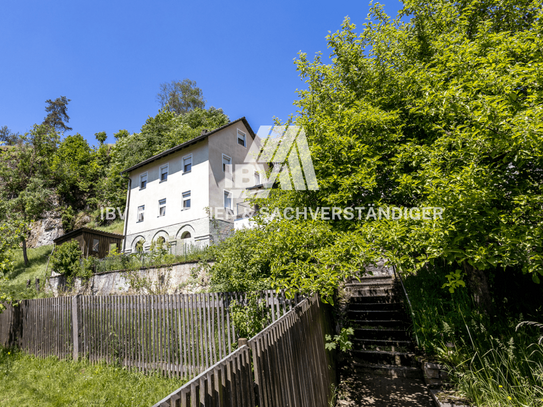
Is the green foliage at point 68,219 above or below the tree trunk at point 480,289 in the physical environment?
above

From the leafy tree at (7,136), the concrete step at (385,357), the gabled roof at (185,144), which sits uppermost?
the leafy tree at (7,136)

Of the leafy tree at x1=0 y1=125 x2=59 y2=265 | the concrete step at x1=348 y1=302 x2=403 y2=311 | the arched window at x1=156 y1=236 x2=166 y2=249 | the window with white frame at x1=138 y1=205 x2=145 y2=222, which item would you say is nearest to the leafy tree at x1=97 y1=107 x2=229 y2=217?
the leafy tree at x1=0 y1=125 x2=59 y2=265

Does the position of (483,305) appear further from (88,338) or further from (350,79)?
(88,338)

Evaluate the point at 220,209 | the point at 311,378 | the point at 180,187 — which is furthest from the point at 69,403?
the point at 180,187

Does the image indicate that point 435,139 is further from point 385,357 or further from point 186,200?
point 186,200

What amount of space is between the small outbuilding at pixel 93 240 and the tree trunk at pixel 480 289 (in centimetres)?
2469

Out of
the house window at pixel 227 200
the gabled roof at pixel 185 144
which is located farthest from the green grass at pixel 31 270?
the house window at pixel 227 200

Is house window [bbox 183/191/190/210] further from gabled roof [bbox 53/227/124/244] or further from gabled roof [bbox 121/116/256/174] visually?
gabled roof [bbox 53/227/124/244]

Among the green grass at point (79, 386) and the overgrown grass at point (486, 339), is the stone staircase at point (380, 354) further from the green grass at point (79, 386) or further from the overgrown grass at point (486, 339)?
the green grass at point (79, 386)

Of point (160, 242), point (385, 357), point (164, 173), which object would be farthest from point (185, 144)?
point (385, 357)

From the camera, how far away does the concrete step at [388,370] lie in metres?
6.67

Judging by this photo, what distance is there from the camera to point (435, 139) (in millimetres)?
6438

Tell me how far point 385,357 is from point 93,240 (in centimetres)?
2396

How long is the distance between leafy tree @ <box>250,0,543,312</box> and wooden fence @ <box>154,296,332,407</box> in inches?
37.3
